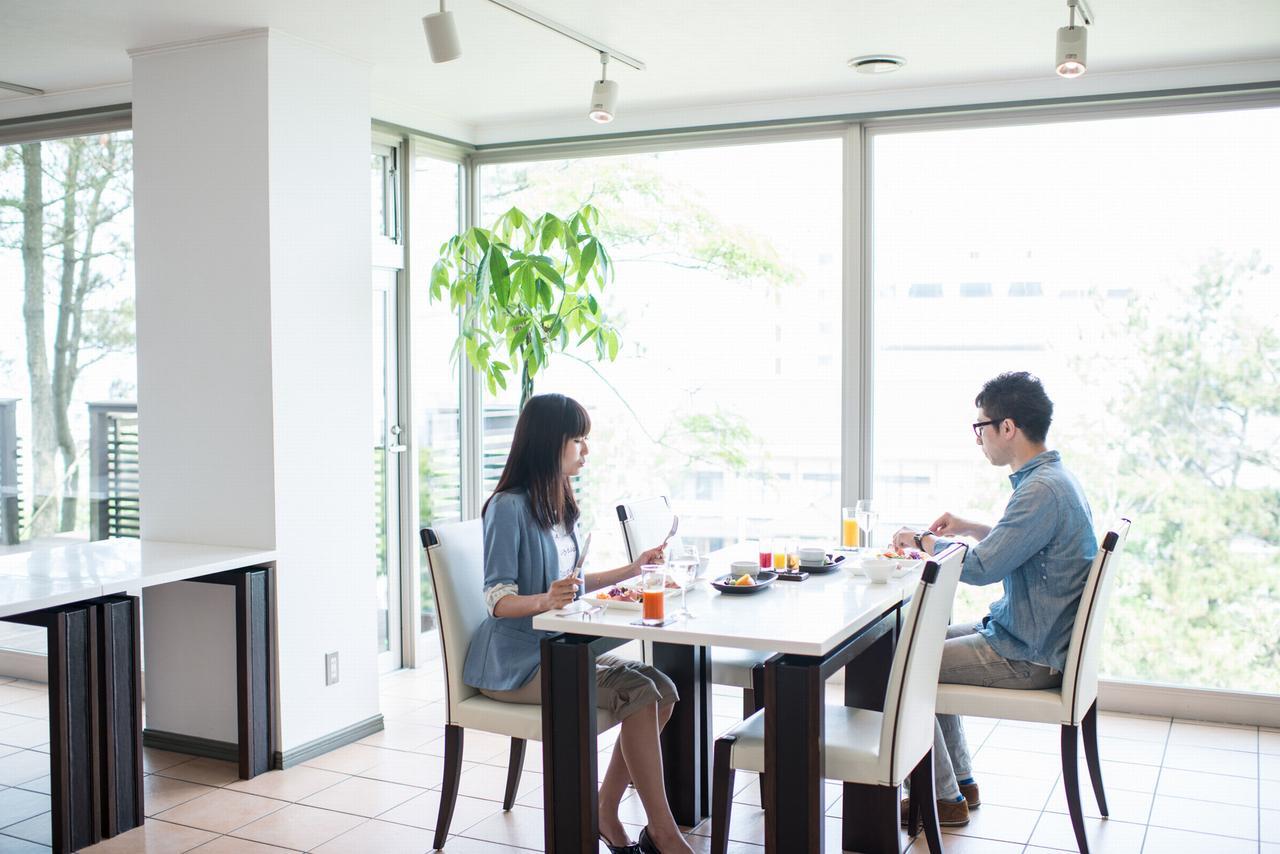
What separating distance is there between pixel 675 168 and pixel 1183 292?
2.14 meters

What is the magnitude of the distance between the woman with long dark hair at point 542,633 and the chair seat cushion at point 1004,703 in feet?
2.49

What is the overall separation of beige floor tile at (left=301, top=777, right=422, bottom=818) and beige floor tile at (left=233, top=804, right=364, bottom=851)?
0.05 meters

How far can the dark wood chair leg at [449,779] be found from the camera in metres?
3.06

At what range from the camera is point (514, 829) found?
10.6 feet

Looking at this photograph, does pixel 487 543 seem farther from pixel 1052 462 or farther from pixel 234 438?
pixel 1052 462

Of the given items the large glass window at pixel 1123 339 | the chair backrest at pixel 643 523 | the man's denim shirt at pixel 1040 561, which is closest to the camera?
the man's denim shirt at pixel 1040 561

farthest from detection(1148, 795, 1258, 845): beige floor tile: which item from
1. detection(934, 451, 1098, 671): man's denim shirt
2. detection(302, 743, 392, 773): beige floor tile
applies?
detection(302, 743, 392, 773): beige floor tile

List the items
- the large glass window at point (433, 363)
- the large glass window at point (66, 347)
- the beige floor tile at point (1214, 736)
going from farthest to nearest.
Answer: the large glass window at point (433, 363)
the large glass window at point (66, 347)
the beige floor tile at point (1214, 736)

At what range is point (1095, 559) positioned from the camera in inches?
117

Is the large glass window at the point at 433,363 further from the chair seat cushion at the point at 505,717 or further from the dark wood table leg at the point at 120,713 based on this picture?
the chair seat cushion at the point at 505,717

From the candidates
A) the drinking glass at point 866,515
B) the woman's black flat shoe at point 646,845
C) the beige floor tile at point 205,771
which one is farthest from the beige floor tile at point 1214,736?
the beige floor tile at point 205,771

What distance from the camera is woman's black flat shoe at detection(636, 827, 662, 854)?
115 inches

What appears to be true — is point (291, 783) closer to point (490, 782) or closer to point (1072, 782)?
point (490, 782)

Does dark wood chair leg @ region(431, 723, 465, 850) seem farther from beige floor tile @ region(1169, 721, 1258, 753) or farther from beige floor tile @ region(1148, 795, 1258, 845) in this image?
beige floor tile @ region(1169, 721, 1258, 753)
